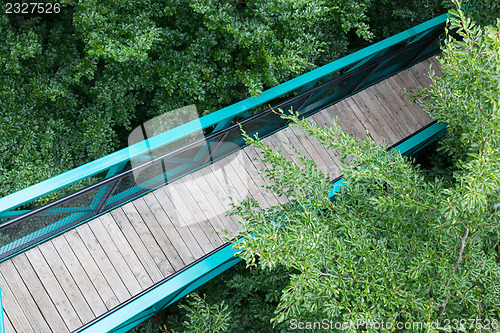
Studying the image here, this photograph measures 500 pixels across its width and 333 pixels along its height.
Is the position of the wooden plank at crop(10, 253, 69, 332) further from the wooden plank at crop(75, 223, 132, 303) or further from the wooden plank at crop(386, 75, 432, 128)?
the wooden plank at crop(386, 75, 432, 128)

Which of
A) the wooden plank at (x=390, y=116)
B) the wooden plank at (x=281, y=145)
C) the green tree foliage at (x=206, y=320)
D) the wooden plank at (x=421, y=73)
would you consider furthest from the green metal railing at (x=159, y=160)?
the green tree foliage at (x=206, y=320)

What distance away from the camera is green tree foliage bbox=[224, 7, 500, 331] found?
7.72 ft

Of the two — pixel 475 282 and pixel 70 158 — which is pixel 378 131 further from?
pixel 70 158

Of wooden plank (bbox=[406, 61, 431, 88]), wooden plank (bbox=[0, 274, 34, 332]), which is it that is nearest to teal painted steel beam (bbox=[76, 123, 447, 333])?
wooden plank (bbox=[0, 274, 34, 332])

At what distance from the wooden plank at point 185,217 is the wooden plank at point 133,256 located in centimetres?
48

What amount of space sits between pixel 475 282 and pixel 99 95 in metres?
4.54

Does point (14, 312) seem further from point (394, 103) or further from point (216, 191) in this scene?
point (394, 103)

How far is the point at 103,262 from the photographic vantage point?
4086 millimetres

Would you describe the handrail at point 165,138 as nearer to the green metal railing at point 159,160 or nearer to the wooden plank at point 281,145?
the green metal railing at point 159,160

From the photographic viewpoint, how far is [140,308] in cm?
387

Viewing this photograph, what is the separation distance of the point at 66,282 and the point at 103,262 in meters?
0.38

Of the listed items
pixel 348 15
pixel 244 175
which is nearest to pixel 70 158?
pixel 244 175

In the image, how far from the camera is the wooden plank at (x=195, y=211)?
4434mm

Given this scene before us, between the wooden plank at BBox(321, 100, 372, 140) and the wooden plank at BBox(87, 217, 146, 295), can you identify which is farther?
the wooden plank at BBox(321, 100, 372, 140)
